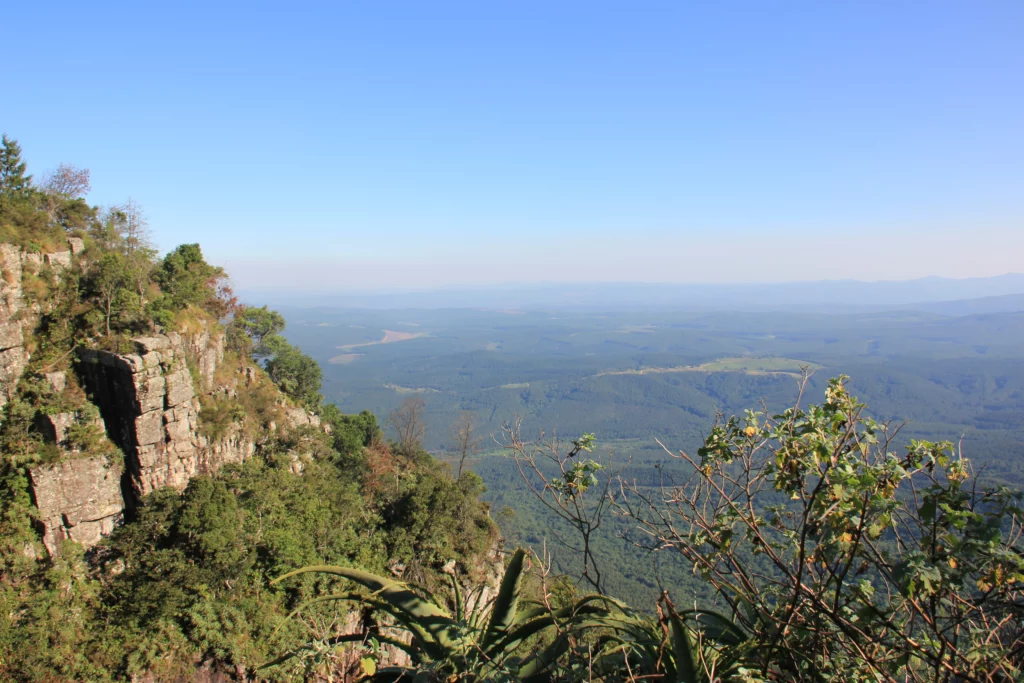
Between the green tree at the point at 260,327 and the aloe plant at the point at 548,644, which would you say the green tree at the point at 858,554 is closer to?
the aloe plant at the point at 548,644

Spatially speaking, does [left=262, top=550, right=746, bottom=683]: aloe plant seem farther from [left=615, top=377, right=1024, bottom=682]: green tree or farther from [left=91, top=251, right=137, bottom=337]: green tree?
[left=91, top=251, right=137, bottom=337]: green tree

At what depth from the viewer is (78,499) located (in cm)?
1160

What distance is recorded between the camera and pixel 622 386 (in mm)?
127438

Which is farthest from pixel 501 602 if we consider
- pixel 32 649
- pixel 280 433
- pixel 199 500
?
pixel 280 433

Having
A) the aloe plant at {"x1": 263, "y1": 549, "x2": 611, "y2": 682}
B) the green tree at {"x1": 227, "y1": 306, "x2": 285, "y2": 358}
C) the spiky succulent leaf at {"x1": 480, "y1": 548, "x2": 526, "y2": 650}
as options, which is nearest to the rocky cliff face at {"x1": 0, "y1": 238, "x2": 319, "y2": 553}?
the green tree at {"x1": 227, "y1": 306, "x2": 285, "y2": 358}

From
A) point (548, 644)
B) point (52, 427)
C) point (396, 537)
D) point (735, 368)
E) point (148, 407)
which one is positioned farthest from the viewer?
point (735, 368)

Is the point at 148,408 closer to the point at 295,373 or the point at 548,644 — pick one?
the point at 295,373

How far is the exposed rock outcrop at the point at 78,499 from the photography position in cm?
1113

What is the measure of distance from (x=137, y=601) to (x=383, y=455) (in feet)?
28.2

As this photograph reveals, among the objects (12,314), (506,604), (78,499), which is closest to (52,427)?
(78,499)

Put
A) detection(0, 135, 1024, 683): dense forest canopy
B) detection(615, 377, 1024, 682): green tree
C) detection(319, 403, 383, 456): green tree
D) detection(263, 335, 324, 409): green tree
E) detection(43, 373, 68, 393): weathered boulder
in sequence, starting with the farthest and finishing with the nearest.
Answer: detection(263, 335, 324, 409): green tree
detection(319, 403, 383, 456): green tree
detection(43, 373, 68, 393): weathered boulder
detection(0, 135, 1024, 683): dense forest canopy
detection(615, 377, 1024, 682): green tree

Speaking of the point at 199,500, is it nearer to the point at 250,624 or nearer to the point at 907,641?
the point at 250,624

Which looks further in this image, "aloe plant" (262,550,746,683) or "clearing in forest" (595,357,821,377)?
"clearing in forest" (595,357,821,377)

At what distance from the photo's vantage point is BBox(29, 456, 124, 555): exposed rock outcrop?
11133 millimetres
